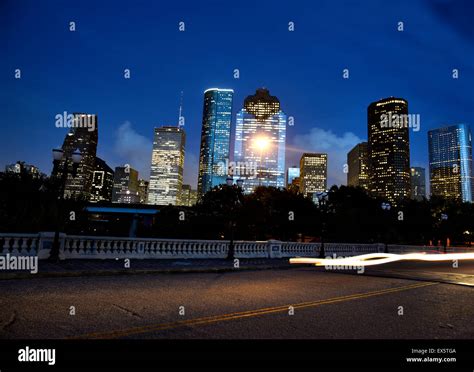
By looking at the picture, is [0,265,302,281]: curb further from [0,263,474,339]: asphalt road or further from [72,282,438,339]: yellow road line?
[72,282,438,339]: yellow road line

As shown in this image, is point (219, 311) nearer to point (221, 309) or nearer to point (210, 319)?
point (221, 309)

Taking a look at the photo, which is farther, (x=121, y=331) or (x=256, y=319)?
(x=256, y=319)

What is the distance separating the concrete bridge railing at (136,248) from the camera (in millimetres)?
13675

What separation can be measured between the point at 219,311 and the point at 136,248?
1198 cm

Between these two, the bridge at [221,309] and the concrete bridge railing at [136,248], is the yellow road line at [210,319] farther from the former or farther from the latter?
the concrete bridge railing at [136,248]

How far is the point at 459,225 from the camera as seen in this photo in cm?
7550

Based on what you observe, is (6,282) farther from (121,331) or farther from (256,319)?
(256,319)

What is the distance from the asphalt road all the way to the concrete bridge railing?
4994 mm

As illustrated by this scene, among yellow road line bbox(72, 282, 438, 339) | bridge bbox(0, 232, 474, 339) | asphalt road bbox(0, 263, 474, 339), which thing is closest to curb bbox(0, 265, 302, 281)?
bridge bbox(0, 232, 474, 339)

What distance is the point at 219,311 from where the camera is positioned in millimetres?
6266

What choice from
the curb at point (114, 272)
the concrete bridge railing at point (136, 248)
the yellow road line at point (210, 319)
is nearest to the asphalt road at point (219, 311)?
the yellow road line at point (210, 319)

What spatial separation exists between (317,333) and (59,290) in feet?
20.6

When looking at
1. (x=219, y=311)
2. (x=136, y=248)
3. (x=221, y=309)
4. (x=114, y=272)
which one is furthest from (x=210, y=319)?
(x=136, y=248)
